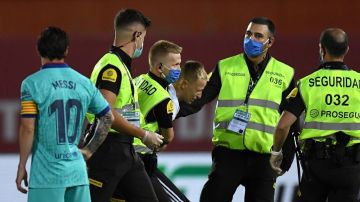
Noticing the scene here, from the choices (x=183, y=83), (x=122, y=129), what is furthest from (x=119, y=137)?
(x=183, y=83)

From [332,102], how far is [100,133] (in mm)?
1489

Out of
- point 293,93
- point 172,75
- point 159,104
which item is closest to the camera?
point 293,93

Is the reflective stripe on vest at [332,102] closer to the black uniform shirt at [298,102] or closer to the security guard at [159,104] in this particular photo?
the black uniform shirt at [298,102]

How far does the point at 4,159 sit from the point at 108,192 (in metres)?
3.51

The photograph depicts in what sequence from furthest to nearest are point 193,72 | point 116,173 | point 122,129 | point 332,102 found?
1. point 193,72
2. point 332,102
3. point 116,173
4. point 122,129

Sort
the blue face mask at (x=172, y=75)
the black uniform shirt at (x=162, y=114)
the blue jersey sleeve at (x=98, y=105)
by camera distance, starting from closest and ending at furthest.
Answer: the blue jersey sleeve at (x=98, y=105) → the black uniform shirt at (x=162, y=114) → the blue face mask at (x=172, y=75)

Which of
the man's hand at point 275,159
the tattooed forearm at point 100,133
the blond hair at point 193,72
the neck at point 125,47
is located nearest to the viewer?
the tattooed forearm at point 100,133

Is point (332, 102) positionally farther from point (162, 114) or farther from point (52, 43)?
point (52, 43)

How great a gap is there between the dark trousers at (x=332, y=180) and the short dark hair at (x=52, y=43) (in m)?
1.82

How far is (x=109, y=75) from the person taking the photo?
6242mm

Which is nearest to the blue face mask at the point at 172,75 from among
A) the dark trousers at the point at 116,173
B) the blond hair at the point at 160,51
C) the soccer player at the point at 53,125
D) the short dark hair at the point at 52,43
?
the blond hair at the point at 160,51

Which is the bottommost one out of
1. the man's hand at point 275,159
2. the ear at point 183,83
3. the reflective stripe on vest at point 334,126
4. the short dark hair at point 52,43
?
the man's hand at point 275,159

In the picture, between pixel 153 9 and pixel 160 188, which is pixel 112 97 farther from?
pixel 153 9

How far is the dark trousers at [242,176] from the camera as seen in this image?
7094 millimetres
